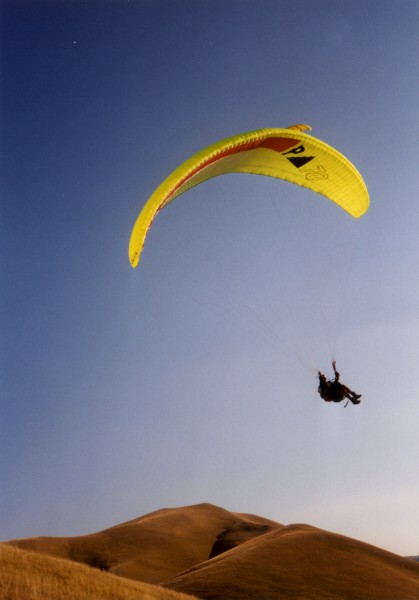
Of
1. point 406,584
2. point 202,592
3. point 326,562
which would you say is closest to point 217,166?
point 202,592

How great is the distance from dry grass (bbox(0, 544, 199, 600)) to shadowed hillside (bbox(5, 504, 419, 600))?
8078mm

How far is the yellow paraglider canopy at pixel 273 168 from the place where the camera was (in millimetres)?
12094

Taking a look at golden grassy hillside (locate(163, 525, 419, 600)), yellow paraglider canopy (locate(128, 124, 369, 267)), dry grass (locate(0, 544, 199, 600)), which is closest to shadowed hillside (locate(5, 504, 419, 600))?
golden grassy hillside (locate(163, 525, 419, 600))

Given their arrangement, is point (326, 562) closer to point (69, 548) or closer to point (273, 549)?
point (273, 549)

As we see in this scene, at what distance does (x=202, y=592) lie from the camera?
22.2 meters

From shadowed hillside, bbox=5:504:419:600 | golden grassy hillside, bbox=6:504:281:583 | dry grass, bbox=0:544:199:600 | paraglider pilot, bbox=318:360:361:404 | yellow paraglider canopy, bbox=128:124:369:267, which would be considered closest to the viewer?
dry grass, bbox=0:544:199:600

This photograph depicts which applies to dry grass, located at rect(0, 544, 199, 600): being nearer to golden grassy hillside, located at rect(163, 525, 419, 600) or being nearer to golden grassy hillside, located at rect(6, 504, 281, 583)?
golden grassy hillside, located at rect(163, 525, 419, 600)

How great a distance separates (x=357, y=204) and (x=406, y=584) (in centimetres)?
2261

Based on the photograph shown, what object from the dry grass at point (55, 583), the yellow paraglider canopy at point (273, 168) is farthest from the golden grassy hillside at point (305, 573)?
the yellow paraglider canopy at point (273, 168)

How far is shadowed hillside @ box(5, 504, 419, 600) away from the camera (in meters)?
23.5

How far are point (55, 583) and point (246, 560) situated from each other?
17.2 metres

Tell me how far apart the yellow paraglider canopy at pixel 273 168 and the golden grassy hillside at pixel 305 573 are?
17776mm

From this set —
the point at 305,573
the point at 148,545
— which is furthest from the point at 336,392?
the point at 148,545

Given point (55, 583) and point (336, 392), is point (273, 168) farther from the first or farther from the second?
point (55, 583)
